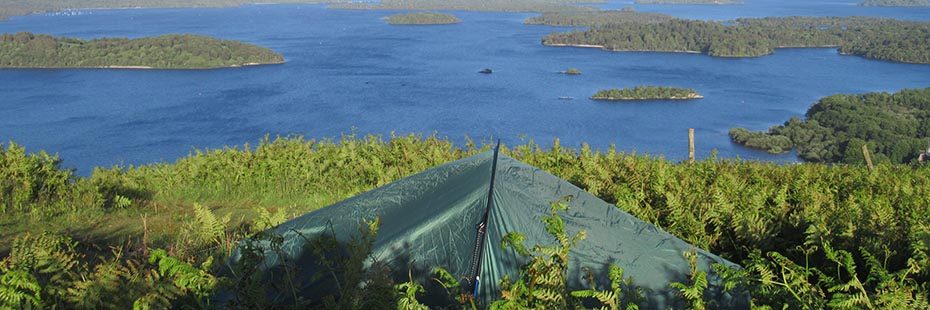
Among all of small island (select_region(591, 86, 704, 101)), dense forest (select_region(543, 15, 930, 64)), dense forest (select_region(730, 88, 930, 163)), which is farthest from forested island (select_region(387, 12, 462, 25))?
dense forest (select_region(730, 88, 930, 163))

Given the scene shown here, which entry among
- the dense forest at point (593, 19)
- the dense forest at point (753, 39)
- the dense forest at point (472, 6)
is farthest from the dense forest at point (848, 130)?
the dense forest at point (472, 6)

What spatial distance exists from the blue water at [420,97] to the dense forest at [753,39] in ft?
6.96

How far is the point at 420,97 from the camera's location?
4122 centimetres

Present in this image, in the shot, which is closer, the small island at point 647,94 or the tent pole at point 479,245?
the tent pole at point 479,245

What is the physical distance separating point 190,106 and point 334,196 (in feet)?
116

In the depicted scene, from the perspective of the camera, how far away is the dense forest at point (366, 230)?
9.24 ft

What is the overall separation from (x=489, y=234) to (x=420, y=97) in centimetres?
3775

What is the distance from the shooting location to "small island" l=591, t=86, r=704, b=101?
4378 centimetres

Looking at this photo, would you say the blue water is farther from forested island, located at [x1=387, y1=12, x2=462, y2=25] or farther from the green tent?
forested island, located at [x1=387, y1=12, x2=462, y2=25]

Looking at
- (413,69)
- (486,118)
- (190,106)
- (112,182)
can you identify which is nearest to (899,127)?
(486,118)

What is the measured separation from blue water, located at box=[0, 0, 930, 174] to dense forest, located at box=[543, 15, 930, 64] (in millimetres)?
2122

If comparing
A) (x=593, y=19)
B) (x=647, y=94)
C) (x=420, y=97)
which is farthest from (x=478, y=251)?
(x=593, y=19)

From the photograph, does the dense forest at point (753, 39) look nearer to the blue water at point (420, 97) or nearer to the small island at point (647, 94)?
the blue water at point (420, 97)

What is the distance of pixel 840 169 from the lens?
7.98 m
